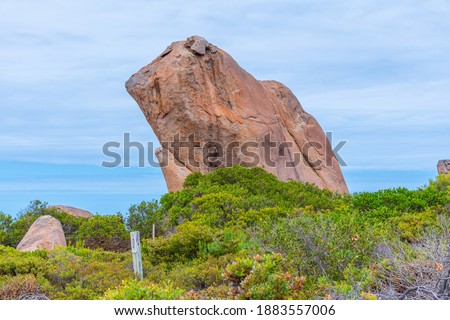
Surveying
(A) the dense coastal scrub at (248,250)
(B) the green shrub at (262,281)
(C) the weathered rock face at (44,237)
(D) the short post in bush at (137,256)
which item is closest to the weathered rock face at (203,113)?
(A) the dense coastal scrub at (248,250)

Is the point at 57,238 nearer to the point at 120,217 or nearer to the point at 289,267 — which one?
the point at 120,217

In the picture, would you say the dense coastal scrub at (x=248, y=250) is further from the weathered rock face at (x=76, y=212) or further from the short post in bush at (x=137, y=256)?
the weathered rock face at (x=76, y=212)

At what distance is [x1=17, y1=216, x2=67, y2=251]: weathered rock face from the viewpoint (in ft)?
50.5

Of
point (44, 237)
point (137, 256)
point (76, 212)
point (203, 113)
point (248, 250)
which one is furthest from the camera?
point (76, 212)

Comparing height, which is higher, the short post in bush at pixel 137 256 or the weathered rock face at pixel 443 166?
the weathered rock face at pixel 443 166

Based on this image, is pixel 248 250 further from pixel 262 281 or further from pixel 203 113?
pixel 203 113

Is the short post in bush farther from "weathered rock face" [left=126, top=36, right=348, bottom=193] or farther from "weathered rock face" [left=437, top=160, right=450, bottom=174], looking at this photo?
"weathered rock face" [left=437, top=160, right=450, bottom=174]

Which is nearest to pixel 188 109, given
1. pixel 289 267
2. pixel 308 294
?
pixel 289 267

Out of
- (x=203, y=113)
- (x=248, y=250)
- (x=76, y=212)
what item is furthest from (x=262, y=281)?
(x=76, y=212)

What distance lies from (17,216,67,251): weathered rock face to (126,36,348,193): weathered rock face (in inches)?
267

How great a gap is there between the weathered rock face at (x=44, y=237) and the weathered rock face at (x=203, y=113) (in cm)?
677

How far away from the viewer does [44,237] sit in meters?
15.7

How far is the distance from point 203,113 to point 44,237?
825 cm

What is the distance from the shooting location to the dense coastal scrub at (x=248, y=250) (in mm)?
6418
